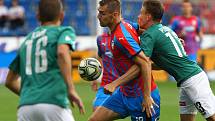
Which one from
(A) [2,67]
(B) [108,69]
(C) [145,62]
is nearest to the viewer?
(C) [145,62]

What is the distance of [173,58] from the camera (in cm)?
827

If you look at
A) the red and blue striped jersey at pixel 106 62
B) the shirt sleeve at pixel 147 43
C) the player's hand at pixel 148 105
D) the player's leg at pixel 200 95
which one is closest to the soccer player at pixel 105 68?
the red and blue striped jersey at pixel 106 62

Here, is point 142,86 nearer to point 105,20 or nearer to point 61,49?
point 105,20

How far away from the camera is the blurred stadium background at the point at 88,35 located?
19.2 metres

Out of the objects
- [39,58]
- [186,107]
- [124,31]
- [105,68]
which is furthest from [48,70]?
[105,68]

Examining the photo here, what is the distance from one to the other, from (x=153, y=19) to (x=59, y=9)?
213 cm

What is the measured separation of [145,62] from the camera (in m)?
7.44

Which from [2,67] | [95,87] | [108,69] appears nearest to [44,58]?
[108,69]

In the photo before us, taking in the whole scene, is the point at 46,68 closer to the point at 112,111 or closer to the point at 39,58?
the point at 39,58

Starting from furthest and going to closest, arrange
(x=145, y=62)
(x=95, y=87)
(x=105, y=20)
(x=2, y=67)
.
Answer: (x=2, y=67), (x=95, y=87), (x=105, y=20), (x=145, y=62)

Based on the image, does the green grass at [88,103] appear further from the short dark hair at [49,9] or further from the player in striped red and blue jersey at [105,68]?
the short dark hair at [49,9]

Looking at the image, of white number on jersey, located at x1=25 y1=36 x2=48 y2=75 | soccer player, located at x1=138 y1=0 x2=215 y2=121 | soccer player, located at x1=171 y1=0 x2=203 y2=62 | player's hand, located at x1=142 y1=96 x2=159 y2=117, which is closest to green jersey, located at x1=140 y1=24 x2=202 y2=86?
soccer player, located at x1=138 y1=0 x2=215 y2=121

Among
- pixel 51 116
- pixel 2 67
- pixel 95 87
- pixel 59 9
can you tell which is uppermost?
pixel 59 9

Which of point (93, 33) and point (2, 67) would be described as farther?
point (93, 33)
